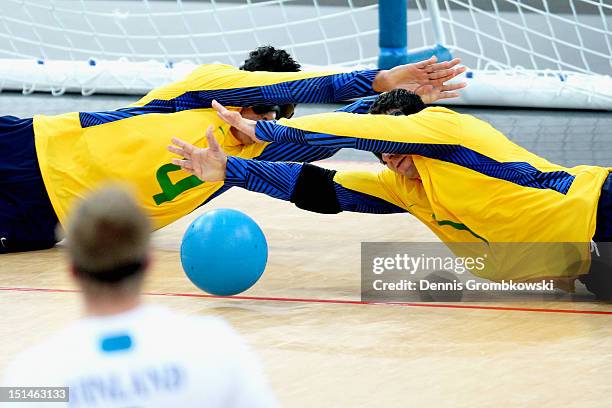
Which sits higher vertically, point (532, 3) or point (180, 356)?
point (532, 3)

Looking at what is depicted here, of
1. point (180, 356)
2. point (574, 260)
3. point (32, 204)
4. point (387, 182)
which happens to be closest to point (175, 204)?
point (32, 204)

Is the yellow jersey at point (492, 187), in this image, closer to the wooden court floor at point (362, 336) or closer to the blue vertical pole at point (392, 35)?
the wooden court floor at point (362, 336)

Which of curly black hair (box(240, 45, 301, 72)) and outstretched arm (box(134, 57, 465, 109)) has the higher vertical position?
curly black hair (box(240, 45, 301, 72))

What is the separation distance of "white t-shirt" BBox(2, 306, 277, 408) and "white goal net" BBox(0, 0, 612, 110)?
5874 mm

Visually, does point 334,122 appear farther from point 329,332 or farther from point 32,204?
point 32,204

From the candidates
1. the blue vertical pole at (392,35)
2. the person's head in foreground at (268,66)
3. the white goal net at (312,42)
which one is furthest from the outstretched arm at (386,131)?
the white goal net at (312,42)

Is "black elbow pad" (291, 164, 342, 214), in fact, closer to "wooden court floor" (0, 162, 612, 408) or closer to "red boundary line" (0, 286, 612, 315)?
"wooden court floor" (0, 162, 612, 408)

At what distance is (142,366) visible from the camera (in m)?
1.60

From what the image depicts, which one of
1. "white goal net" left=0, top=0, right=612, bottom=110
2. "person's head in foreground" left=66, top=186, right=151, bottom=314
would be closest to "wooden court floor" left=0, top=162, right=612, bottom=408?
"person's head in foreground" left=66, top=186, right=151, bottom=314

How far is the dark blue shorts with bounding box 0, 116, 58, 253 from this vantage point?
4875mm

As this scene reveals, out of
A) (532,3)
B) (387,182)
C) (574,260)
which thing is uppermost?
(532,3)

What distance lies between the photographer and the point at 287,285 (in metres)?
4.35

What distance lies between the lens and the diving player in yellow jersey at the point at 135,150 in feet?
15.6

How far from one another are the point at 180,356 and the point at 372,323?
2.15m
